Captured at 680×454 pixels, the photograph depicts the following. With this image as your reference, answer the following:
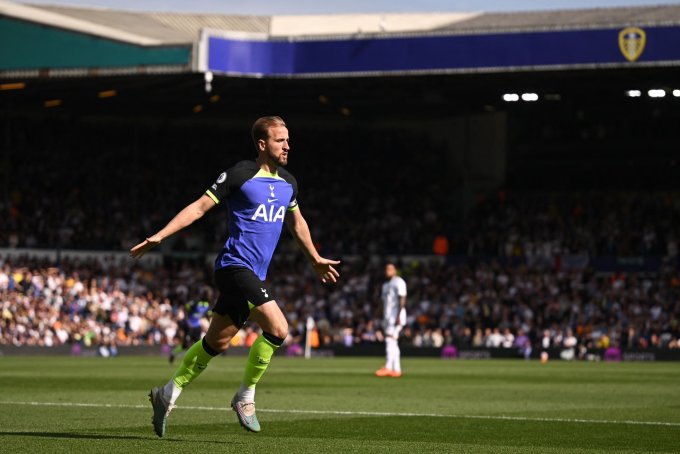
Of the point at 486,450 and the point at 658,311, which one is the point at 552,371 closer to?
the point at 658,311

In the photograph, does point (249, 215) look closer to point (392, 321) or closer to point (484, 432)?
point (484, 432)

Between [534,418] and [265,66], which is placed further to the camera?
[265,66]

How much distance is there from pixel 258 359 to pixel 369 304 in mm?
37644

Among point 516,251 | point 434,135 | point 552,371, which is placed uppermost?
point 434,135

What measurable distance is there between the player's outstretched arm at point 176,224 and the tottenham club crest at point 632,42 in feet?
105

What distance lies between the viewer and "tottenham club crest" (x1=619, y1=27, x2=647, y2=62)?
133 ft

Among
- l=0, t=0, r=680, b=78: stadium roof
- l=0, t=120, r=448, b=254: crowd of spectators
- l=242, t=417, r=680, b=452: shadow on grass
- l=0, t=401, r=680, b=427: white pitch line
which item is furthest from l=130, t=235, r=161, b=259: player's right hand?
l=0, t=120, r=448, b=254: crowd of spectators

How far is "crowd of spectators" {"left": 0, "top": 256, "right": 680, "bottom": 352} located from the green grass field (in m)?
15.8

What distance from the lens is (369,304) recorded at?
159 feet

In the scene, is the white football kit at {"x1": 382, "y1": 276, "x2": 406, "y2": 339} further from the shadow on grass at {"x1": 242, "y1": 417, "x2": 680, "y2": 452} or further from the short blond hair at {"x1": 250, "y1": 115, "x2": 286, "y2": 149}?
the short blond hair at {"x1": 250, "y1": 115, "x2": 286, "y2": 149}

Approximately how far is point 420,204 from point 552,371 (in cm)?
2542


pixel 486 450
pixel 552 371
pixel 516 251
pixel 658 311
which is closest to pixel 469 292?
pixel 516 251

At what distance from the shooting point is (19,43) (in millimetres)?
44969

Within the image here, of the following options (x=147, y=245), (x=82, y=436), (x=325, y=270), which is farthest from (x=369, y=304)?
(x=147, y=245)
